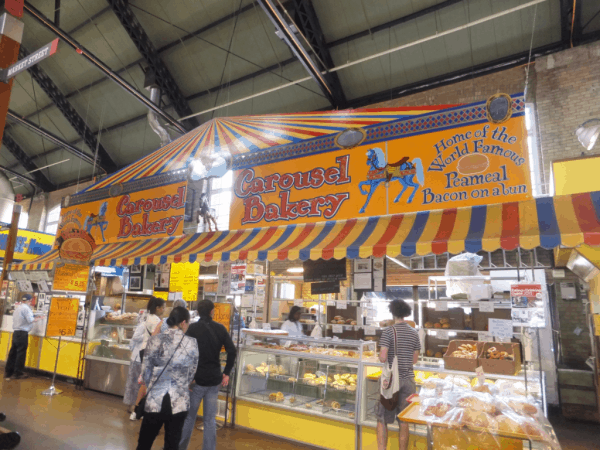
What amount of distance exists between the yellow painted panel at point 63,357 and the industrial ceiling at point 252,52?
6.50m

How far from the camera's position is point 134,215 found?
7.26 metres

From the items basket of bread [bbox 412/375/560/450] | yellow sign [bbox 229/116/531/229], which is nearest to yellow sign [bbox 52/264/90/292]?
yellow sign [bbox 229/116/531/229]

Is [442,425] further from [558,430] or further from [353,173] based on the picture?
[558,430]

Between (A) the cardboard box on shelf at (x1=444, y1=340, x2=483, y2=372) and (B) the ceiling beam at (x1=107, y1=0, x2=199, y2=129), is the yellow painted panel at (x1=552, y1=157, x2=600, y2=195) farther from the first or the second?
(B) the ceiling beam at (x1=107, y1=0, x2=199, y2=129)

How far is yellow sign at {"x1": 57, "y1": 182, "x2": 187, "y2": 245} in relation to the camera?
21.9ft

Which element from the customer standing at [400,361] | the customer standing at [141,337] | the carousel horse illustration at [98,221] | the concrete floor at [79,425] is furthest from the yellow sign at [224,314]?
the carousel horse illustration at [98,221]

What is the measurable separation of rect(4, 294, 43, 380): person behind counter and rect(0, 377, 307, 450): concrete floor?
122 cm

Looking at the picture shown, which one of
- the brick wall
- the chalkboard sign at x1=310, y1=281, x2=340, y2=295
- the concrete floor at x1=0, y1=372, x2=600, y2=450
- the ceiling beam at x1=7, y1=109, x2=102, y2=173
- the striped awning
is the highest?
the ceiling beam at x1=7, y1=109, x2=102, y2=173

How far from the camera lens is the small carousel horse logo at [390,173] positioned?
15.3ft

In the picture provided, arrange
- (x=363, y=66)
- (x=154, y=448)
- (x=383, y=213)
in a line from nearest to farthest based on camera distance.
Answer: (x=154, y=448) → (x=383, y=213) → (x=363, y=66)

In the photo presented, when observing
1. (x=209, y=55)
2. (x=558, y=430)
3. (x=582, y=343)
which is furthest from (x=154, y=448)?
(x=209, y=55)

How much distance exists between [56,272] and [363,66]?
27.8 ft

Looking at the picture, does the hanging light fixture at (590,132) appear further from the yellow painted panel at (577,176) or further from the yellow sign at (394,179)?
the yellow sign at (394,179)

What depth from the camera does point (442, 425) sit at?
2.46 metres
